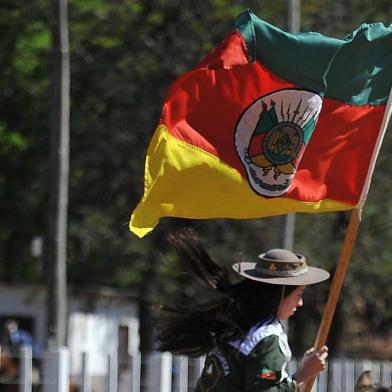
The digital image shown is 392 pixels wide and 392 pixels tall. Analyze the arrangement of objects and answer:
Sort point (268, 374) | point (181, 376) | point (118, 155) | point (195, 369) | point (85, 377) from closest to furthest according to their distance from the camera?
point (268, 374) < point (85, 377) < point (181, 376) < point (195, 369) < point (118, 155)

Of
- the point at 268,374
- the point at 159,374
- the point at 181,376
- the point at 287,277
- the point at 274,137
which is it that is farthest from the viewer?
the point at 181,376

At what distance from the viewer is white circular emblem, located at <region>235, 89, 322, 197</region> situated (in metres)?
6.20

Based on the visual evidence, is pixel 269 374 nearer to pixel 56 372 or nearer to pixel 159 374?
pixel 56 372

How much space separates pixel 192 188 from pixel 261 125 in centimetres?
44

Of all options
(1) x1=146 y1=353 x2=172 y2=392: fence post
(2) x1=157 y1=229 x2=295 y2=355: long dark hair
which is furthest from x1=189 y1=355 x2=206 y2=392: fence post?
(2) x1=157 y1=229 x2=295 y2=355: long dark hair

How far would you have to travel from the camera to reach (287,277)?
20.0ft

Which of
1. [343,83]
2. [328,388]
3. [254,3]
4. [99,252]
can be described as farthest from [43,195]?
[343,83]

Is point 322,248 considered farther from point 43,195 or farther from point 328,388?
point 328,388

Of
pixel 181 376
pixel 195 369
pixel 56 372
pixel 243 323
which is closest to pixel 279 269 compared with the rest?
pixel 243 323

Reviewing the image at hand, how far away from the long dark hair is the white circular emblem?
1.52 feet

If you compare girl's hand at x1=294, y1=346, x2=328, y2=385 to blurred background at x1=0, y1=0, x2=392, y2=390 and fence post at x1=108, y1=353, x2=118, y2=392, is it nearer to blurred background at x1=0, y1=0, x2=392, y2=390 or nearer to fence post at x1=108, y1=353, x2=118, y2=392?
fence post at x1=108, y1=353, x2=118, y2=392

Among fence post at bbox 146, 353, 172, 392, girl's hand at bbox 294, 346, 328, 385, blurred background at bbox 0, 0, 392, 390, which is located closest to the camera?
girl's hand at bbox 294, 346, 328, 385

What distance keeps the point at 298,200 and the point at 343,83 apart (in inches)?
23.6

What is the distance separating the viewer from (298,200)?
6.32 metres
